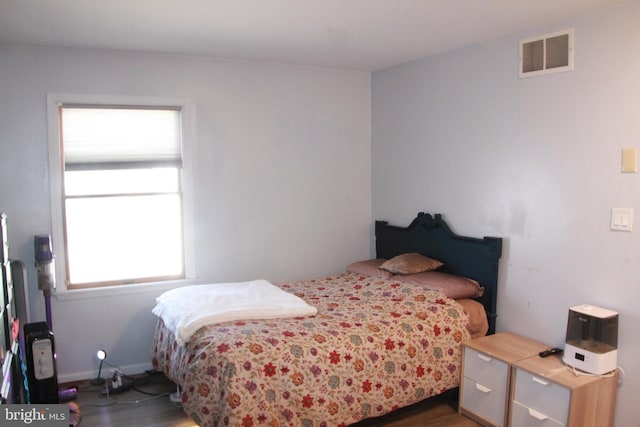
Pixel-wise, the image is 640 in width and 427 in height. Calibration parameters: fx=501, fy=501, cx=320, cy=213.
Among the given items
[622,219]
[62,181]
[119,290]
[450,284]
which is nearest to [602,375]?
[622,219]

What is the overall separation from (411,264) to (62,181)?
106 inches

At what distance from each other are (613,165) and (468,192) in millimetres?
1081

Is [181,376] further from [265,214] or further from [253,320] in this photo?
[265,214]

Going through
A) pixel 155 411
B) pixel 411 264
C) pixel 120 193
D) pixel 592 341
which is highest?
pixel 120 193

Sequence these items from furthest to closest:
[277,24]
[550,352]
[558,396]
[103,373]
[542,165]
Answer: [103,373], [542,165], [277,24], [550,352], [558,396]

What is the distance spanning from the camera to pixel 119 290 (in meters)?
3.87

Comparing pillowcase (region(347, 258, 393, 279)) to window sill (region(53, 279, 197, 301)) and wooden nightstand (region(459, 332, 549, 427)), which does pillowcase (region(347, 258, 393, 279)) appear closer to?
wooden nightstand (region(459, 332, 549, 427))

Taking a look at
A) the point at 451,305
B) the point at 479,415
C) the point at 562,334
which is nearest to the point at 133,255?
the point at 451,305

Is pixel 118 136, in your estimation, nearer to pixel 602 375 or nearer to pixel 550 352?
pixel 550 352

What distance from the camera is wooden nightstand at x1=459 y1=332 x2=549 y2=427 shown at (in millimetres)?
2969

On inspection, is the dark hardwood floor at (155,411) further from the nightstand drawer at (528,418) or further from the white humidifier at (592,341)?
the white humidifier at (592,341)

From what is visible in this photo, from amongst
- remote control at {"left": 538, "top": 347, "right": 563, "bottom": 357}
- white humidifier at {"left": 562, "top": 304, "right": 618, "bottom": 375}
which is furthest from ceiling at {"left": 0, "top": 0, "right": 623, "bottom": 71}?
remote control at {"left": 538, "top": 347, "right": 563, "bottom": 357}

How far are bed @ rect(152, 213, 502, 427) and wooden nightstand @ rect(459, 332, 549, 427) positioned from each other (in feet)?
0.34

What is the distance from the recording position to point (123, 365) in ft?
12.8
